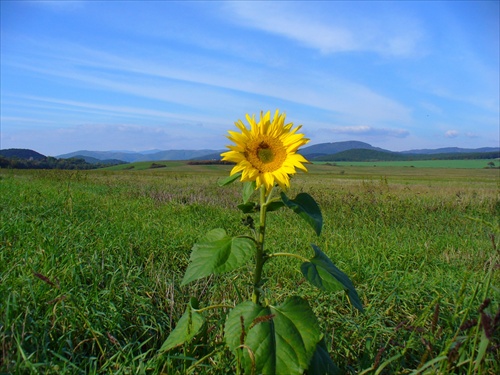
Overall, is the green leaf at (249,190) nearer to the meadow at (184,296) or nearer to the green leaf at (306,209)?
the green leaf at (306,209)

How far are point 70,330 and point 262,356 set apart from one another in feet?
4.83

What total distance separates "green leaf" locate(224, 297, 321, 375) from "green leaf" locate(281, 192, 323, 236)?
0.34m

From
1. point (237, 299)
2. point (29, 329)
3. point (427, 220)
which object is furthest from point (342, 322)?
point (427, 220)

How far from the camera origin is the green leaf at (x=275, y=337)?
1.58 meters

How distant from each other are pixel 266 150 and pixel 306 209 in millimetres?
334

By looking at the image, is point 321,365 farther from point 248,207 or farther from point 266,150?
point 266,150

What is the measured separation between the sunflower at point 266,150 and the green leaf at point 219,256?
0.28 m

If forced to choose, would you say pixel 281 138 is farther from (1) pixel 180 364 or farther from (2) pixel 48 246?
(2) pixel 48 246

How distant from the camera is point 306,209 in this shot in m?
1.81

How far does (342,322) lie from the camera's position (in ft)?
9.66

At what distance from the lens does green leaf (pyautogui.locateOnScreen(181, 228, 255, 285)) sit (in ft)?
5.58

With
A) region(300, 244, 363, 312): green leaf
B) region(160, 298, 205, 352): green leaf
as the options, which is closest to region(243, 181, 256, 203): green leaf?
region(300, 244, 363, 312): green leaf

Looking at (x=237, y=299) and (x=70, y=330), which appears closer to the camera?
(x=70, y=330)

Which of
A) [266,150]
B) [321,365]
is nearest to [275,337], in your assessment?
[321,365]
